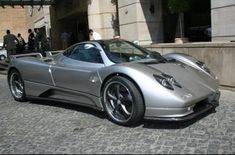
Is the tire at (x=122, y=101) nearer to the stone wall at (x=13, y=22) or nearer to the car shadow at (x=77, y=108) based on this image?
the car shadow at (x=77, y=108)

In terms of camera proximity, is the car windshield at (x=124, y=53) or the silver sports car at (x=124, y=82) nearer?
A: the silver sports car at (x=124, y=82)

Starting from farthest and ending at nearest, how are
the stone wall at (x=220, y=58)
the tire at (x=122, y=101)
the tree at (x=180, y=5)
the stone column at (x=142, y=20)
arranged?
the stone column at (x=142, y=20) → the tree at (x=180, y=5) → the stone wall at (x=220, y=58) → the tire at (x=122, y=101)

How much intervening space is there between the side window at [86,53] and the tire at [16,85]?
1.69 m

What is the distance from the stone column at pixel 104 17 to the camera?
54.1 ft

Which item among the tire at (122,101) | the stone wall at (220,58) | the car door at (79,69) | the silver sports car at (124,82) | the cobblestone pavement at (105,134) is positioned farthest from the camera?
the stone wall at (220,58)

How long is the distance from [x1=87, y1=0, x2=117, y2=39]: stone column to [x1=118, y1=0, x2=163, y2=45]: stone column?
2.27m

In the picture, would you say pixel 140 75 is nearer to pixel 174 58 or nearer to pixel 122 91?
pixel 122 91

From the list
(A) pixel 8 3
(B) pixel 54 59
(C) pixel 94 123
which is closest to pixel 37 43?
(A) pixel 8 3

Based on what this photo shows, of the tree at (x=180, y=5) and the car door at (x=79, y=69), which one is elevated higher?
the tree at (x=180, y=5)

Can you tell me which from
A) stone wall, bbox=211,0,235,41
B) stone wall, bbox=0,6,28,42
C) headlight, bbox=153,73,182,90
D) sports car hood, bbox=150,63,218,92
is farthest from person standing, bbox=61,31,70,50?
stone wall, bbox=0,6,28,42

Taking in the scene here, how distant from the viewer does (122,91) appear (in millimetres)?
5238

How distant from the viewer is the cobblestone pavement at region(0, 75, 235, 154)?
4.27m

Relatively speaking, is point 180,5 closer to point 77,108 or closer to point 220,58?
point 220,58

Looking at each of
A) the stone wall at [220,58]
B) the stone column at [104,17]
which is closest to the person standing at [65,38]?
the stone column at [104,17]
